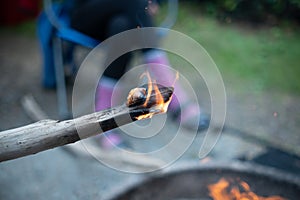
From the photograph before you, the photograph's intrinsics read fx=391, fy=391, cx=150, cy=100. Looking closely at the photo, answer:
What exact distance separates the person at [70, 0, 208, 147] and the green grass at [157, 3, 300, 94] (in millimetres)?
980

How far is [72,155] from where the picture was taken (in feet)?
7.63

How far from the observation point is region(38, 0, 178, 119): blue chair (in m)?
2.64

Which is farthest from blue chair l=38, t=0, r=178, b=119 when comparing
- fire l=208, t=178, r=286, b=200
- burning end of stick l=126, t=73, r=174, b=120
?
burning end of stick l=126, t=73, r=174, b=120

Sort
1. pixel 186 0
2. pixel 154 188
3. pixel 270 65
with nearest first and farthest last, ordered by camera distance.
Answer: pixel 154 188 < pixel 270 65 < pixel 186 0

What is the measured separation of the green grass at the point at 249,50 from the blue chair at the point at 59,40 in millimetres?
1063

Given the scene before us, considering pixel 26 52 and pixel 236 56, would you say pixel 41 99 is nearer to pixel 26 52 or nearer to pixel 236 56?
pixel 26 52

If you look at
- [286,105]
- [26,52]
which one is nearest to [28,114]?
[26,52]

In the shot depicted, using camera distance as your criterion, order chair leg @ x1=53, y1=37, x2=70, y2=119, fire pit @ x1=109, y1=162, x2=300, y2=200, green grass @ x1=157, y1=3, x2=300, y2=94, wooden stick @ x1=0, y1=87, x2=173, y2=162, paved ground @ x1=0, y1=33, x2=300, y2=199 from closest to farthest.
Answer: wooden stick @ x1=0, y1=87, x2=173, y2=162 < fire pit @ x1=109, y1=162, x2=300, y2=200 < paved ground @ x1=0, y1=33, x2=300, y2=199 < chair leg @ x1=53, y1=37, x2=70, y2=119 < green grass @ x1=157, y1=3, x2=300, y2=94

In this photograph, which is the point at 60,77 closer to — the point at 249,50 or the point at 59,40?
the point at 59,40

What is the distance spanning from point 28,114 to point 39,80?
2.09 feet

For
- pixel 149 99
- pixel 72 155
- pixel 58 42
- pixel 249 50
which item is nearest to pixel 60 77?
pixel 58 42

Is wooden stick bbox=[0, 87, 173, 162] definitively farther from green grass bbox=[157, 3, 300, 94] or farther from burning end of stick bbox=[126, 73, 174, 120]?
green grass bbox=[157, 3, 300, 94]

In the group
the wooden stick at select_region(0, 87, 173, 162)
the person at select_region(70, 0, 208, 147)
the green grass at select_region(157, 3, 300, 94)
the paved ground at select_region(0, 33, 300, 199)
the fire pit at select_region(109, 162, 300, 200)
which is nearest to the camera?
the wooden stick at select_region(0, 87, 173, 162)

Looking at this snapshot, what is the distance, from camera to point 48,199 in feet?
6.51
